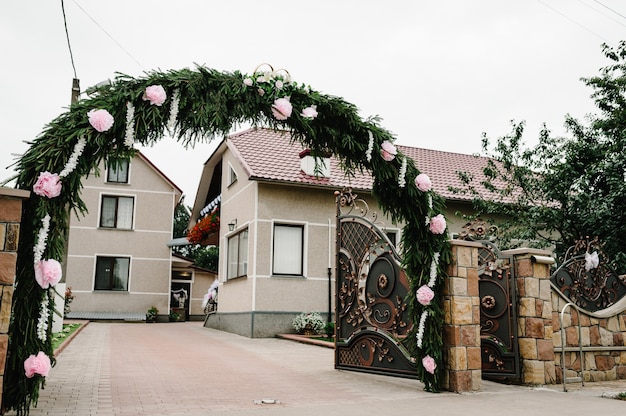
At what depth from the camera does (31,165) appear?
4.86m

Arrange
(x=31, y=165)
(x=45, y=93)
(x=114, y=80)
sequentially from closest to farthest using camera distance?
(x=31, y=165), (x=114, y=80), (x=45, y=93)

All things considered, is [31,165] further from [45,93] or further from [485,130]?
[485,130]

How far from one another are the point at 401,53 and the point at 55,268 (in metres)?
7.17

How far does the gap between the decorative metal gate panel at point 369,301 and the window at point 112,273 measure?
1843 centimetres

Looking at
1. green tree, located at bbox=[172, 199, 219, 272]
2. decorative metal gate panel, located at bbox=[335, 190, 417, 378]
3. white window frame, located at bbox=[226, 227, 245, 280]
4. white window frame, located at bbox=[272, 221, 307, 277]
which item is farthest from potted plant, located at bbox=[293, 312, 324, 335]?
green tree, located at bbox=[172, 199, 219, 272]

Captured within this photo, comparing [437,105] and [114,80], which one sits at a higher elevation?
[437,105]

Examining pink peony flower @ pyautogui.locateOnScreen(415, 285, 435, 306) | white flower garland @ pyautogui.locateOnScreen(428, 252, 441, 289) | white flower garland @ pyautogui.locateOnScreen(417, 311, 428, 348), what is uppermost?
white flower garland @ pyautogui.locateOnScreen(428, 252, 441, 289)

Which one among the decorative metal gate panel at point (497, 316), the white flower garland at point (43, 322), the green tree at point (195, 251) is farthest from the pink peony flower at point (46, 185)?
the green tree at point (195, 251)

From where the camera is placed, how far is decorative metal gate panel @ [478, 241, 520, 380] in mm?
7074

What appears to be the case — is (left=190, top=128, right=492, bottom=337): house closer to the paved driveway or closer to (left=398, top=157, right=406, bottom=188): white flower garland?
the paved driveway

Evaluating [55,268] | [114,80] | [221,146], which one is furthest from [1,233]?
[221,146]

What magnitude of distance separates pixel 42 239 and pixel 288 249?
1006 centimetres

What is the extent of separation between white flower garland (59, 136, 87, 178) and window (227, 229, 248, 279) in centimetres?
1016

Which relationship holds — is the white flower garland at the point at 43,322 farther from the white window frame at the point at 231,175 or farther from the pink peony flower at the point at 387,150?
the white window frame at the point at 231,175
